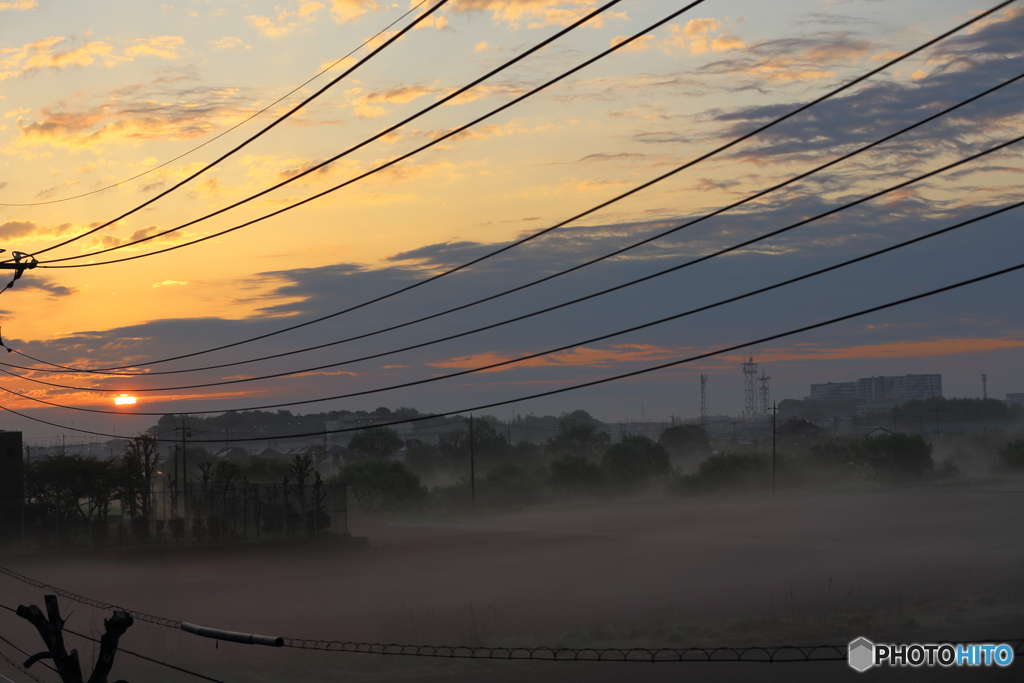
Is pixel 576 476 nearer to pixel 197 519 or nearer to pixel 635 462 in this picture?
pixel 635 462

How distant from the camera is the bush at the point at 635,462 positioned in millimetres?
111188

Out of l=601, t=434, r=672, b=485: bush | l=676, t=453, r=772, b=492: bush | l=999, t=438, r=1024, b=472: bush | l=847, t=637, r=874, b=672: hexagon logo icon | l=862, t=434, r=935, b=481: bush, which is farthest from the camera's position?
l=999, t=438, r=1024, b=472: bush

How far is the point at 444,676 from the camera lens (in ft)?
76.1

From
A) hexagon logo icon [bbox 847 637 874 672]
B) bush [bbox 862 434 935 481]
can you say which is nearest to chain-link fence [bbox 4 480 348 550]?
hexagon logo icon [bbox 847 637 874 672]

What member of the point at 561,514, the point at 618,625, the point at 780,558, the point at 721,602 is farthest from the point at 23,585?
the point at 561,514

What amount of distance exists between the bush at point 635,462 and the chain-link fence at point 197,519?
67.1 metres

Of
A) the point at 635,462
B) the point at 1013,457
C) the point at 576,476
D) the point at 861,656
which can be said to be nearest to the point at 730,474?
the point at 635,462

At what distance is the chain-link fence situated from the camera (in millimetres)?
41125

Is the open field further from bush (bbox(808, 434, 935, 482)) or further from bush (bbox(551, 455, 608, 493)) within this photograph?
bush (bbox(808, 434, 935, 482))

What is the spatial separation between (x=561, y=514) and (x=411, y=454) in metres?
94.7

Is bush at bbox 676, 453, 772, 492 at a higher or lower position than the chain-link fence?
lower

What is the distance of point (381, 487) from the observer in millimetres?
85438

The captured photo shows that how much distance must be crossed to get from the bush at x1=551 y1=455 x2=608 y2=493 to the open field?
39848 mm

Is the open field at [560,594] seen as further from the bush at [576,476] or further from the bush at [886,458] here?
the bush at [886,458]
